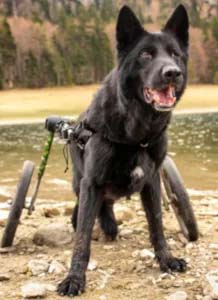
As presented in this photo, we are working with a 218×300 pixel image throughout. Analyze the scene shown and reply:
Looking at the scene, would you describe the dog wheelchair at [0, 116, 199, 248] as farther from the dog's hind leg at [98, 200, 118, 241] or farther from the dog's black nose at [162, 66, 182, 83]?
the dog's black nose at [162, 66, 182, 83]

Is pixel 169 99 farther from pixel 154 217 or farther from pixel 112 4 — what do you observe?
pixel 112 4

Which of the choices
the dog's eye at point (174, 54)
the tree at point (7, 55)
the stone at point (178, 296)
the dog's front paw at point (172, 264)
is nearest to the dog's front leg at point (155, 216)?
the dog's front paw at point (172, 264)

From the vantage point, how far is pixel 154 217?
6.10m

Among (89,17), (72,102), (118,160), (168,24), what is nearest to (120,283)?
(118,160)

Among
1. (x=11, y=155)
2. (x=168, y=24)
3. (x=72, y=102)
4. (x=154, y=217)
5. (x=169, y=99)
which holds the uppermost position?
(x=168, y=24)

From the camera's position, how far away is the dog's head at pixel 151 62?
4.96 m

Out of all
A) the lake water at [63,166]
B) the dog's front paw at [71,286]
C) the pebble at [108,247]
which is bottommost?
the lake water at [63,166]

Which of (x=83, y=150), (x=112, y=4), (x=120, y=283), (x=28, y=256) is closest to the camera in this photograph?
(x=120, y=283)

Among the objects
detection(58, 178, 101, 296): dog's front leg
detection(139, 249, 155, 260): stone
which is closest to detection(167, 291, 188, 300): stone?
detection(58, 178, 101, 296): dog's front leg

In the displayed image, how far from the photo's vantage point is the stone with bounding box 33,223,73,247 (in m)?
6.72

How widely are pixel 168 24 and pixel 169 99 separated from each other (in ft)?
2.71

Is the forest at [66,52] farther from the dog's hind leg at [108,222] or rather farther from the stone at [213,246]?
the stone at [213,246]

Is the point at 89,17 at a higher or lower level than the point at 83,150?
lower

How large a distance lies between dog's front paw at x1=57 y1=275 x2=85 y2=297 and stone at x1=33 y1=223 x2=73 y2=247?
1.40 meters
